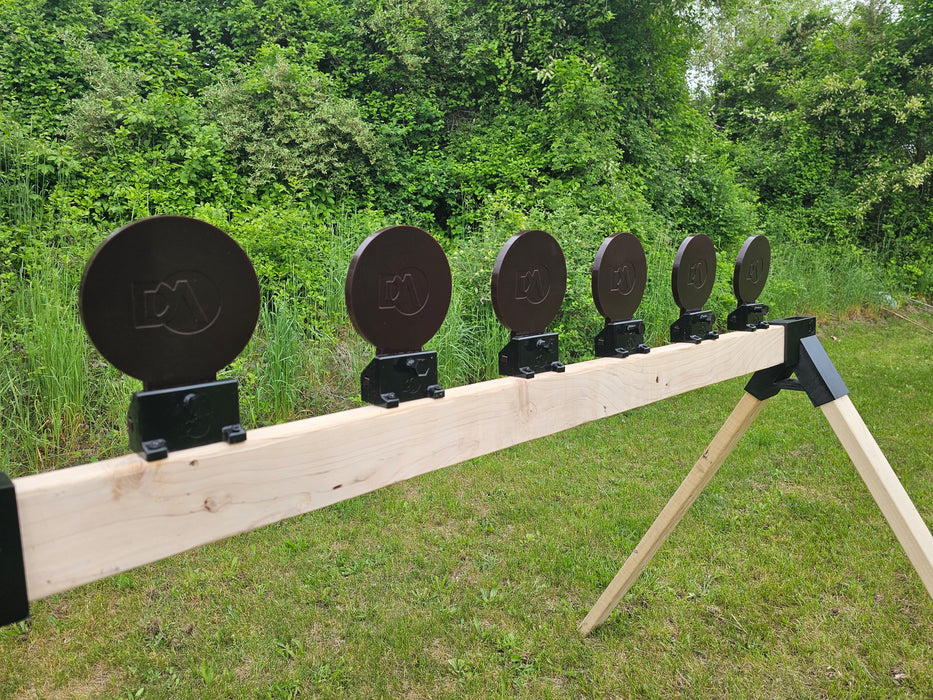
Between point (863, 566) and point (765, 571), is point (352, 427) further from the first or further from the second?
point (863, 566)

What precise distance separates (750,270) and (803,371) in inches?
13.6

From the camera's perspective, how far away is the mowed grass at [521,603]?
207 cm

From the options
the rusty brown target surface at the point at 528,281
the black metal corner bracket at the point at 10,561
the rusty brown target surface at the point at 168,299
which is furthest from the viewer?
the rusty brown target surface at the point at 528,281

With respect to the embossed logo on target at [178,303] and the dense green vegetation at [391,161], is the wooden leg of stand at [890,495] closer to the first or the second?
the embossed logo on target at [178,303]

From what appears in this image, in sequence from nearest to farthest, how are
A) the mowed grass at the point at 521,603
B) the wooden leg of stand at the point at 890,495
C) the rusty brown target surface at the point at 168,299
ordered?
the rusty brown target surface at the point at 168,299, the wooden leg of stand at the point at 890,495, the mowed grass at the point at 521,603

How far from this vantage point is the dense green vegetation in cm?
406

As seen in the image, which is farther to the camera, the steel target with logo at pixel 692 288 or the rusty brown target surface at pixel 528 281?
the steel target with logo at pixel 692 288

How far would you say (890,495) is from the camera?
5.10 feet

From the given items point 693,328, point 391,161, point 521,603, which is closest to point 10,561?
point 693,328

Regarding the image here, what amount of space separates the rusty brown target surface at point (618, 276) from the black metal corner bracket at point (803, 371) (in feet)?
1.77

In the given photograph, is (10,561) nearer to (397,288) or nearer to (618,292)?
(397,288)

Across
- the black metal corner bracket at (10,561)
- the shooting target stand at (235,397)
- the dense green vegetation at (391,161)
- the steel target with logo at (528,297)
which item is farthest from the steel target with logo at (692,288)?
the dense green vegetation at (391,161)

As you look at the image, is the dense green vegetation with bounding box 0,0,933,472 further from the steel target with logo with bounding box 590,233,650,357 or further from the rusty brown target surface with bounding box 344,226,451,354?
the rusty brown target surface with bounding box 344,226,451,354

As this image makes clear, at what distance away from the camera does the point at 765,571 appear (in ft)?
8.83
